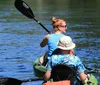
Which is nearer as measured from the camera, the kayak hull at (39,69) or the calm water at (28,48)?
the kayak hull at (39,69)

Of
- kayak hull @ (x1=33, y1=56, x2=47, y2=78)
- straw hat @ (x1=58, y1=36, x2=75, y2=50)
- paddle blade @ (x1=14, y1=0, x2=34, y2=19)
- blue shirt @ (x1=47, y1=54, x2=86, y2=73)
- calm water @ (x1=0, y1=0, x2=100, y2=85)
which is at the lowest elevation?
calm water @ (x1=0, y1=0, x2=100, y2=85)

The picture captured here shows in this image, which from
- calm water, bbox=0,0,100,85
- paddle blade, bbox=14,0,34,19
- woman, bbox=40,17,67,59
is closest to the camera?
woman, bbox=40,17,67,59

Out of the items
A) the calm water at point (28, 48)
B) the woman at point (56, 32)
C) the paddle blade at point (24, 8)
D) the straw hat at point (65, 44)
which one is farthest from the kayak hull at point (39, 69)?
the straw hat at point (65, 44)

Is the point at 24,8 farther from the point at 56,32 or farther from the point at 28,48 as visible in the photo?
the point at 28,48

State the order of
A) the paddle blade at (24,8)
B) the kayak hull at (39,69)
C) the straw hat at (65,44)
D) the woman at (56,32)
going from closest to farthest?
1. the straw hat at (65,44)
2. the woman at (56,32)
3. the kayak hull at (39,69)
4. the paddle blade at (24,8)

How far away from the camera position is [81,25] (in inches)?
1377

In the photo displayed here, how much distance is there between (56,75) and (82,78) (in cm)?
57

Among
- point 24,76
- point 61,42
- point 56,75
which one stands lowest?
point 24,76

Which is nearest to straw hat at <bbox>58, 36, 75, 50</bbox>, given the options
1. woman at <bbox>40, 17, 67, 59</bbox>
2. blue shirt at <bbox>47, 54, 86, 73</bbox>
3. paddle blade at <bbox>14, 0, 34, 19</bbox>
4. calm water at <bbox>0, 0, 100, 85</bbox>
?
blue shirt at <bbox>47, 54, 86, 73</bbox>

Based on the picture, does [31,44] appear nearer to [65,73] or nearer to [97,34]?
[97,34]

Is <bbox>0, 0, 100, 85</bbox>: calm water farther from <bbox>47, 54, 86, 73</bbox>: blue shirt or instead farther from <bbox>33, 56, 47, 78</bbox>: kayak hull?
<bbox>47, 54, 86, 73</bbox>: blue shirt

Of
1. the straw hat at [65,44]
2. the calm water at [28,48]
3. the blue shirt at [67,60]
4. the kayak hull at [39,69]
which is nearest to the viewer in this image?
the straw hat at [65,44]

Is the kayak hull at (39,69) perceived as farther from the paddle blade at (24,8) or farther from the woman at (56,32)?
the paddle blade at (24,8)

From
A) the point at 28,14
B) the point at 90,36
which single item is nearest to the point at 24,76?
the point at 28,14
